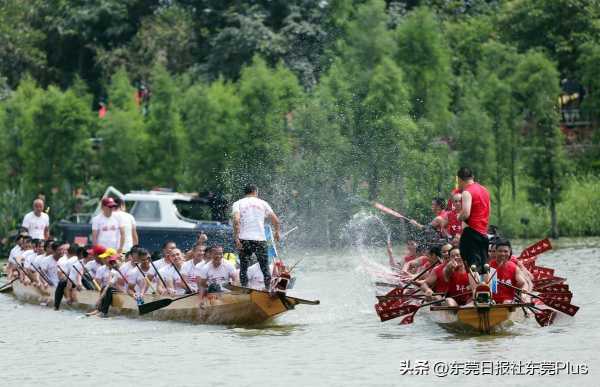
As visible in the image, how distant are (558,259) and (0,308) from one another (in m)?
13.4

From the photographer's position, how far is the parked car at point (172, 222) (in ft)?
105

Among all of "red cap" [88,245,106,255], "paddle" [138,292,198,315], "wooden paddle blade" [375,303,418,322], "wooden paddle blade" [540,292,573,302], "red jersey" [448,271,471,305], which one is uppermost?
"red cap" [88,245,106,255]

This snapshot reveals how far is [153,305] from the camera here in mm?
21781

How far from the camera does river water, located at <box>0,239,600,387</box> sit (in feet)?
53.0

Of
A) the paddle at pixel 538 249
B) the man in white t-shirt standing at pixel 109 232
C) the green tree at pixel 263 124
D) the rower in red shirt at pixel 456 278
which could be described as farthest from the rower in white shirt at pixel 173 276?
the green tree at pixel 263 124

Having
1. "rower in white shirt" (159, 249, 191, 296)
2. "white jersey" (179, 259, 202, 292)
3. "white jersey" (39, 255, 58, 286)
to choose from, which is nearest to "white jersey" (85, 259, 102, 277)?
"white jersey" (39, 255, 58, 286)

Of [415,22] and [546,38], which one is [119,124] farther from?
[546,38]

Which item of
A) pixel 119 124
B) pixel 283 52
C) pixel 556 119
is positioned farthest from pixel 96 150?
pixel 556 119

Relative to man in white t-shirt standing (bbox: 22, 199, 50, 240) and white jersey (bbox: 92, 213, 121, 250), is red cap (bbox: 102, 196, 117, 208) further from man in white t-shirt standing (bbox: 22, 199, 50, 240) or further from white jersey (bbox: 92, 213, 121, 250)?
man in white t-shirt standing (bbox: 22, 199, 50, 240)

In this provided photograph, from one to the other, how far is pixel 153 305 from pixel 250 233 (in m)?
2.21

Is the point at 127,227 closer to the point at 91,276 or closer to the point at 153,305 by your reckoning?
the point at 91,276

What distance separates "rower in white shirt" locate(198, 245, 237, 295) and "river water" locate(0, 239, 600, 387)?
26.3 inches

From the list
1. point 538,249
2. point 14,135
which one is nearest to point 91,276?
point 538,249

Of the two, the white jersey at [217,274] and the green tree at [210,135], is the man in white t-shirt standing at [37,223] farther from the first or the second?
the green tree at [210,135]
